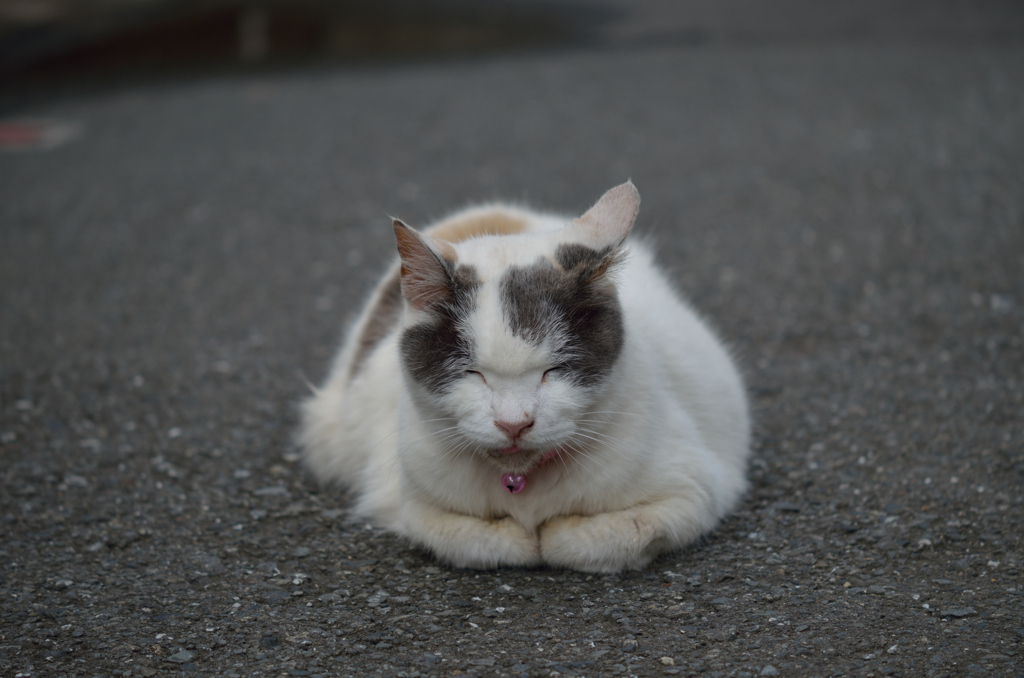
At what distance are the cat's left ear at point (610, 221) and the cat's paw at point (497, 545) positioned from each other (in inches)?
36.0

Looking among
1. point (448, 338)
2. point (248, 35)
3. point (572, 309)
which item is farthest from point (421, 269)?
point (248, 35)

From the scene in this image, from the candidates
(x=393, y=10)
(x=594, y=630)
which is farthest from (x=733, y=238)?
(x=393, y=10)

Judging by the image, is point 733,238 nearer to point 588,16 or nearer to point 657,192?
point 657,192

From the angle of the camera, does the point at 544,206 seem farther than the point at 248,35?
No

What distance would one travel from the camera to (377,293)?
12.1ft

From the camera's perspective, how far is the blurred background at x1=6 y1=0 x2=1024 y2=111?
36.8ft

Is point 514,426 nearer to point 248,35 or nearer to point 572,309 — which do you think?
point 572,309

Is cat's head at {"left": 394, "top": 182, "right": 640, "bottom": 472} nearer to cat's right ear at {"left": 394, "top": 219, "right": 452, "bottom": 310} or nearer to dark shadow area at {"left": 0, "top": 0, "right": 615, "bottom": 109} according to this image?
cat's right ear at {"left": 394, "top": 219, "right": 452, "bottom": 310}

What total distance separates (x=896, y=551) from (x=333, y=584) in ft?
5.90

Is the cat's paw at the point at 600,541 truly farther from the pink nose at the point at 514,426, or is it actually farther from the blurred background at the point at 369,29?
the blurred background at the point at 369,29

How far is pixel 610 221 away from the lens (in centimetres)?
268

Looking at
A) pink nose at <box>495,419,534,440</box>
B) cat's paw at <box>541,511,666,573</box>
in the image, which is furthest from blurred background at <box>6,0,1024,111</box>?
pink nose at <box>495,419,534,440</box>

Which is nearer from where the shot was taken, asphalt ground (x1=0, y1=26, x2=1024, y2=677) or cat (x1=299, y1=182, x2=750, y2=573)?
cat (x1=299, y1=182, x2=750, y2=573)

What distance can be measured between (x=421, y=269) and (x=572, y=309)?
43cm
